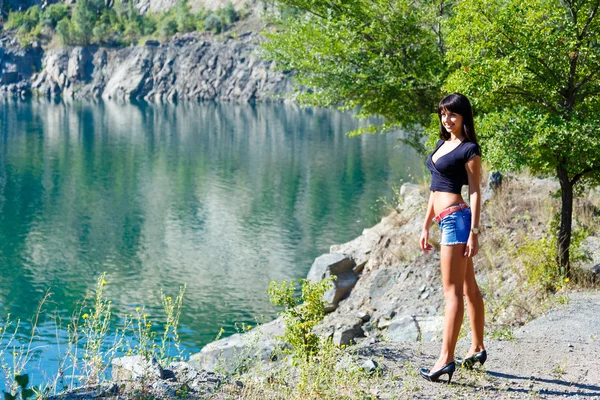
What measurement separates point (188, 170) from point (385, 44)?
82.6ft

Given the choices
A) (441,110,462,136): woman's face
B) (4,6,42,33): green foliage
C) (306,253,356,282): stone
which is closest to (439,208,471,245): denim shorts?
(441,110,462,136): woman's face

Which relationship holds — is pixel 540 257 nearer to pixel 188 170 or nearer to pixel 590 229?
pixel 590 229

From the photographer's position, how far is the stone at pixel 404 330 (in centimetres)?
1065

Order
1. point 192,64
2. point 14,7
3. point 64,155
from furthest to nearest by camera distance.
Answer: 1. point 14,7
2. point 192,64
3. point 64,155

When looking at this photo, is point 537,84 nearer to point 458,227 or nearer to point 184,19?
point 458,227

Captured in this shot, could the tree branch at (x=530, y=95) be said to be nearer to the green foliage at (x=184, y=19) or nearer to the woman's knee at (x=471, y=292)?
the woman's knee at (x=471, y=292)

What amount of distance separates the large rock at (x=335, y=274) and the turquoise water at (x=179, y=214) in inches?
68.6

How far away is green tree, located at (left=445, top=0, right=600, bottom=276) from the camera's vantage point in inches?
351

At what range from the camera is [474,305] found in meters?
6.24

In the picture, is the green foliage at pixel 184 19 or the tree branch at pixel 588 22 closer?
the tree branch at pixel 588 22

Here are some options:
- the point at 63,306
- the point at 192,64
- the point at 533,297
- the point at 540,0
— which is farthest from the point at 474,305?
the point at 192,64

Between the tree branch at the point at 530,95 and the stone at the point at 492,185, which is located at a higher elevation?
the tree branch at the point at 530,95

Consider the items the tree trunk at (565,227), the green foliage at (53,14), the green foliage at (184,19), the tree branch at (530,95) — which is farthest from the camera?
the green foliage at (53,14)

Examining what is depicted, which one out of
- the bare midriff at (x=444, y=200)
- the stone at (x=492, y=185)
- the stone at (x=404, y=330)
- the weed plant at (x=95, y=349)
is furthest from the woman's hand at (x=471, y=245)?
the stone at (x=492, y=185)
